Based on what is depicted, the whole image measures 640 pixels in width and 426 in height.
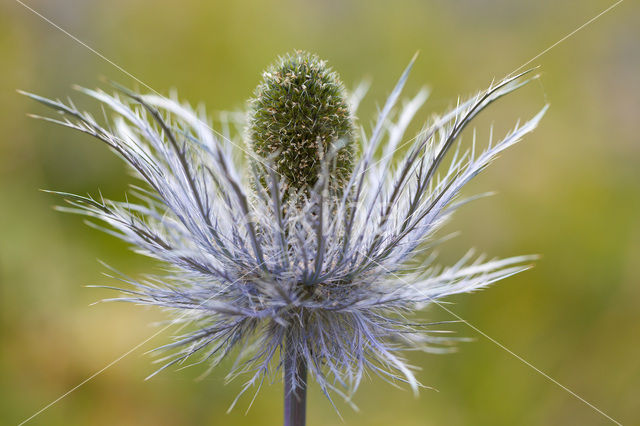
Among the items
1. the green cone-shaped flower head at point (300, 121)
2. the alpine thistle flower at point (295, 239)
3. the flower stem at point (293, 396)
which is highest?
the green cone-shaped flower head at point (300, 121)

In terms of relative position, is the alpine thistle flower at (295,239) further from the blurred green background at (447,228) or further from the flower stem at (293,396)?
the blurred green background at (447,228)

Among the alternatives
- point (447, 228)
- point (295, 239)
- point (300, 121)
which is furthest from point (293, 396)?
point (447, 228)

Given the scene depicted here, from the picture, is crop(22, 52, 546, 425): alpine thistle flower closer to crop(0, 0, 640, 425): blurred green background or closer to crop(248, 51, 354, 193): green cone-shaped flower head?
crop(248, 51, 354, 193): green cone-shaped flower head

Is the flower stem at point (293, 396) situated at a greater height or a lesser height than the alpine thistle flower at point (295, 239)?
lesser

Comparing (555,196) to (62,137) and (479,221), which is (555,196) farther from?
(62,137)

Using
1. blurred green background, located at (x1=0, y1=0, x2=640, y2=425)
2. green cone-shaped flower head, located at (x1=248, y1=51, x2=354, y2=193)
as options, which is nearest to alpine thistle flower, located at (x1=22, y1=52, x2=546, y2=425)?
green cone-shaped flower head, located at (x1=248, y1=51, x2=354, y2=193)

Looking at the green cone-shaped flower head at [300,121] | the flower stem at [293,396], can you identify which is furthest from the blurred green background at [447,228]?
the green cone-shaped flower head at [300,121]

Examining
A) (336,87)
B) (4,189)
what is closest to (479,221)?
(336,87)
